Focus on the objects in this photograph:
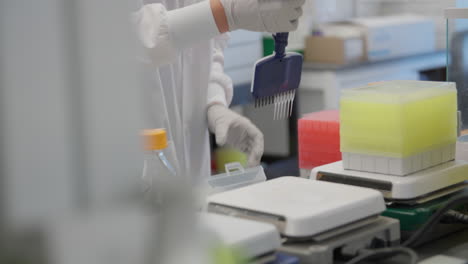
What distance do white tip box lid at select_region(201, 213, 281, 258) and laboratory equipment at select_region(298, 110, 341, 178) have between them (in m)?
0.56

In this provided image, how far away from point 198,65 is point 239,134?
0.88ft

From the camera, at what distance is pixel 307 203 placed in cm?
101

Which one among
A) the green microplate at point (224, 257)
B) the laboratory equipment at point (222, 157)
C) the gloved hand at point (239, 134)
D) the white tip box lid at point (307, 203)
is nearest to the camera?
the green microplate at point (224, 257)

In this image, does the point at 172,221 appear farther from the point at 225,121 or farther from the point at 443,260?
the point at 225,121

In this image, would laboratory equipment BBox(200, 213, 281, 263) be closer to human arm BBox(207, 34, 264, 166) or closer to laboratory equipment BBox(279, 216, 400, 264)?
laboratory equipment BBox(279, 216, 400, 264)

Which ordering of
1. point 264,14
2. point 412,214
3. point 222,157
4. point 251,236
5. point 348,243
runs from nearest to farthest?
point 251,236 < point 348,243 < point 412,214 < point 264,14 < point 222,157

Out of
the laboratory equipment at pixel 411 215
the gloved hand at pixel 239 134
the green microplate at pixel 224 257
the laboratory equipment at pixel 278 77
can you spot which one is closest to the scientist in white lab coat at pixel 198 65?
the gloved hand at pixel 239 134

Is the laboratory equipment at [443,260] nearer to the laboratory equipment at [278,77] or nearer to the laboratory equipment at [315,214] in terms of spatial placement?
the laboratory equipment at [315,214]

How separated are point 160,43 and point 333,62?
8.64 ft

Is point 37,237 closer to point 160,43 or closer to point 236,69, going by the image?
point 160,43

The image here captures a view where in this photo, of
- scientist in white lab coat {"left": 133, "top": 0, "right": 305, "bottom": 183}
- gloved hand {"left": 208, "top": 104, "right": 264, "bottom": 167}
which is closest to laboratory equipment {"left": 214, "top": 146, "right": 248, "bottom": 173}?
scientist in white lab coat {"left": 133, "top": 0, "right": 305, "bottom": 183}

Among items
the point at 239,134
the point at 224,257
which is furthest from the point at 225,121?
the point at 224,257

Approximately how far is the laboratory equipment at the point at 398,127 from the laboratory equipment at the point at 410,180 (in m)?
0.02

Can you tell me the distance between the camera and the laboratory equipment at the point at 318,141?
1437 millimetres
